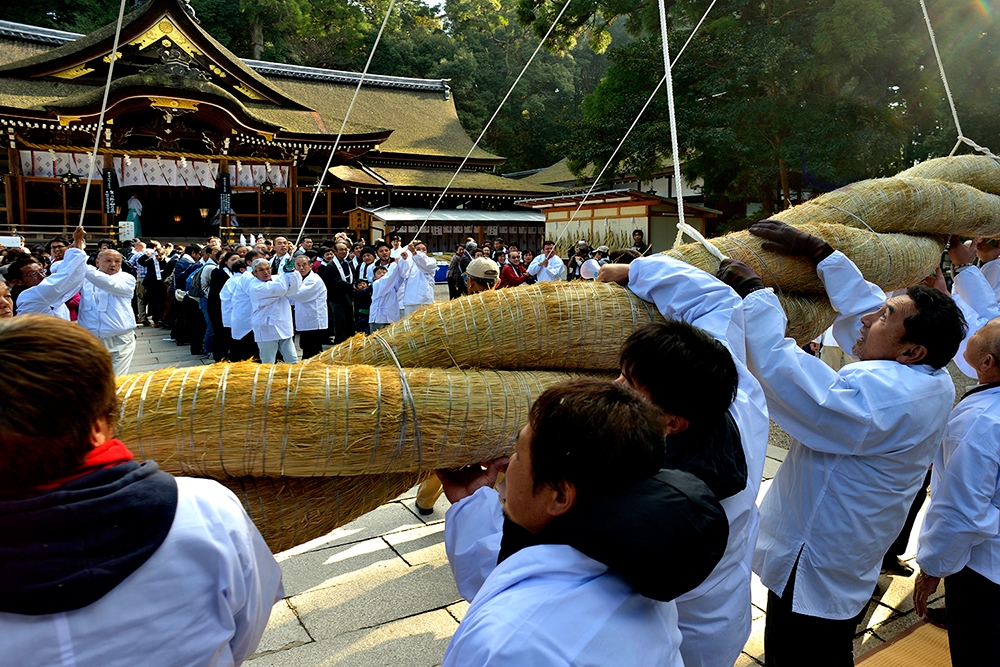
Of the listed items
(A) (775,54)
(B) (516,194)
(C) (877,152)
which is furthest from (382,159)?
(C) (877,152)

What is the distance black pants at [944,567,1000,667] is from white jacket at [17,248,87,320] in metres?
6.28

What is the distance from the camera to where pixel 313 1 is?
35.8m

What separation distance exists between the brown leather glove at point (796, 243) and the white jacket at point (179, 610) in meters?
2.14

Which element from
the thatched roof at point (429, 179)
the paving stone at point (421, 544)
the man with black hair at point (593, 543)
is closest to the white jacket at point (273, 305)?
the paving stone at point (421, 544)

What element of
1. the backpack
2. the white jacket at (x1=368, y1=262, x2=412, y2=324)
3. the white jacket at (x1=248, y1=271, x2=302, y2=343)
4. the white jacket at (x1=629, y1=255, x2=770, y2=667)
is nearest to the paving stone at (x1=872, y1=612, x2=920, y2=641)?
the white jacket at (x1=629, y1=255, x2=770, y2=667)

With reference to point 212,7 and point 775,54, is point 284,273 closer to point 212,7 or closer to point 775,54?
point 775,54

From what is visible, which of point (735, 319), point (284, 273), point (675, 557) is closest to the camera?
point (675, 557)

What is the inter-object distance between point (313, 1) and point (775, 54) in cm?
3071

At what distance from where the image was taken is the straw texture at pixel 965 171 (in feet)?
11.5

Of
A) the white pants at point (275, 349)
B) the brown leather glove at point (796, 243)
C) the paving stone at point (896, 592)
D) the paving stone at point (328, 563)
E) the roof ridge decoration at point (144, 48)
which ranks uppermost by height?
the roof ridge decoration at point (144, 48)

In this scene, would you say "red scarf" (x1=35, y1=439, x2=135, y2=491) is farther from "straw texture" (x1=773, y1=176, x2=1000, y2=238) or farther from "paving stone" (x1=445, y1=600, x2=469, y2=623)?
"straw texture" (x1=773, y1=176, x2=1000, y2=238)

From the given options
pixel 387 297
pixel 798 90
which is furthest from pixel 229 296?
pixel 798 90

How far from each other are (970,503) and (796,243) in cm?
111

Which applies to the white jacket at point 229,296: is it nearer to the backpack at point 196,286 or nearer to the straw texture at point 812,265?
the backpack at point 196,286
